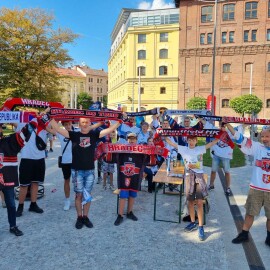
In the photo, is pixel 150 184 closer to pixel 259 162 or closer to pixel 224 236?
pixel 224 236

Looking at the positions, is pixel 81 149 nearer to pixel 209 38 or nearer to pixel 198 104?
pixel 198 104

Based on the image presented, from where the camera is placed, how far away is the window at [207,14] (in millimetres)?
40438

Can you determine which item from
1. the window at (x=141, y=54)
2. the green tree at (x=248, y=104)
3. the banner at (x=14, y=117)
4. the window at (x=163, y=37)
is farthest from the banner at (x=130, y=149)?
the window at (x=141, y=54)

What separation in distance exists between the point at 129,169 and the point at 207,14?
136 feet

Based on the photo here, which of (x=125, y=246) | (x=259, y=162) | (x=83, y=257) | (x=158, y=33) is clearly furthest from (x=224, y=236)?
(x=158, y=33)

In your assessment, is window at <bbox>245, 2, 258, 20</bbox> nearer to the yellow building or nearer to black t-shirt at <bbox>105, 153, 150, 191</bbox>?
the yellow building

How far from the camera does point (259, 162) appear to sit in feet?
14.3

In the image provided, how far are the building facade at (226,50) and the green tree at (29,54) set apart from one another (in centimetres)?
2405

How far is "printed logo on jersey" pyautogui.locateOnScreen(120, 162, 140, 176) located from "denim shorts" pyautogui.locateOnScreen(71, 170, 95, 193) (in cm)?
66

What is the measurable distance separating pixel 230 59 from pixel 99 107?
38.2 meters

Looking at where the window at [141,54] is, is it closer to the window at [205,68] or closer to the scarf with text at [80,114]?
the window at [205,68]

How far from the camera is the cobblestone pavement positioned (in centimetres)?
390

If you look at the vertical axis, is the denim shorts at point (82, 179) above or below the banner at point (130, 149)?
below

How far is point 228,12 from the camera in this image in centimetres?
3997
